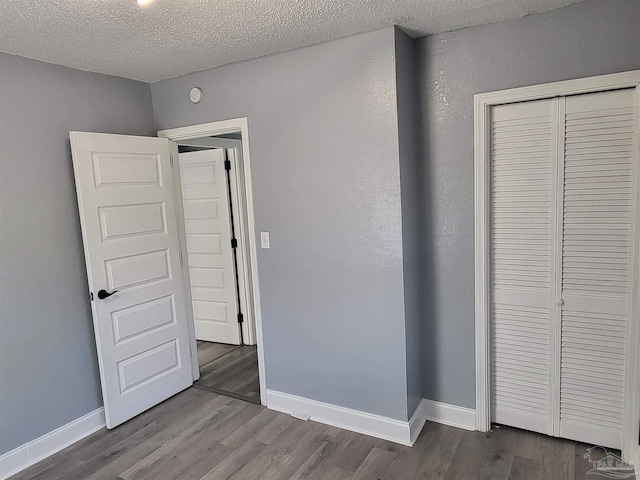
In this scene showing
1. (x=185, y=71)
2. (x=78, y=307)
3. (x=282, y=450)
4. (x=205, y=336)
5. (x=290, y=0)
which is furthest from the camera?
(x=205, y=336)

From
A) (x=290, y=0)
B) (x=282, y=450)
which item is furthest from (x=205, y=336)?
(x=290, y=0)

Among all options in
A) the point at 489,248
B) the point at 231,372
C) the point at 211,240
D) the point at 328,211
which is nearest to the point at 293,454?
the point at 231,372

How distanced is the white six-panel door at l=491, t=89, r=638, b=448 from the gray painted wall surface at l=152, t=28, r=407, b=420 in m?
0.66

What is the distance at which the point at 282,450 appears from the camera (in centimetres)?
257

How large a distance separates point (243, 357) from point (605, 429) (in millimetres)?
2837

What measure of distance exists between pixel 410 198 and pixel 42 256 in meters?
2.28

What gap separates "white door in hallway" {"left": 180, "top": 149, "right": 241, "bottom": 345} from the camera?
13.6ft

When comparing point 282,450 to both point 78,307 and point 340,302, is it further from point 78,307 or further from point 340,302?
point 78,307

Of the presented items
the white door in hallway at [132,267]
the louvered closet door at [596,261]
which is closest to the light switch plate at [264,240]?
the white door in hallway at [132,267]

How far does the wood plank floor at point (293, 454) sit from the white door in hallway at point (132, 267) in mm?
364

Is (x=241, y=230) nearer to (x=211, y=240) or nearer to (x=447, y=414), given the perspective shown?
(x=211, y=240)

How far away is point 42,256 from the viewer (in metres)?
2.62

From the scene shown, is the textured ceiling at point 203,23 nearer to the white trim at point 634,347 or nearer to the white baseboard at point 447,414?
the white trim at point 634,347

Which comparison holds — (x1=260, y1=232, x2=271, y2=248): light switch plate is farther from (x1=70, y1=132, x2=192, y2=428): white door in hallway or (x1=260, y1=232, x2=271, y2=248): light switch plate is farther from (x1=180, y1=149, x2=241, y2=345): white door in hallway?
(x1=180, y1=149, x2=241, y2=345): white door in hallway
